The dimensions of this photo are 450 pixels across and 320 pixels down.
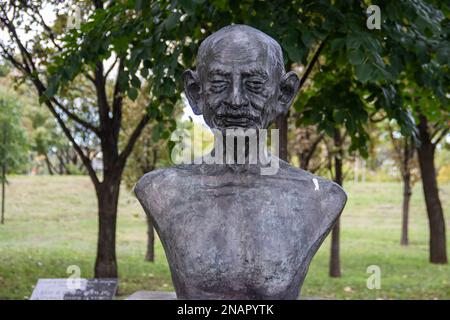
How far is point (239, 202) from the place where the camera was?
2785 mm

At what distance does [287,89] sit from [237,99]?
1.23 feet

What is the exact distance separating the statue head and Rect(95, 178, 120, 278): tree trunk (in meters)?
6.19

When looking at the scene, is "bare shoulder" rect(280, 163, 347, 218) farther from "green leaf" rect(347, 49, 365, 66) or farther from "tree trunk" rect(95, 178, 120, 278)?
"tree trunk" rect(95, 178, 120, 278)

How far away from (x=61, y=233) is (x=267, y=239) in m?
14.1

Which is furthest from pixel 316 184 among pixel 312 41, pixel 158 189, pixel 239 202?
pixel 312 41

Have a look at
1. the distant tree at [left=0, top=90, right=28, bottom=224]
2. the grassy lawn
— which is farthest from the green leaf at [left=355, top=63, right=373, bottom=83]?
the distant tree at [left=0, top=90, right=28, bottom=224]

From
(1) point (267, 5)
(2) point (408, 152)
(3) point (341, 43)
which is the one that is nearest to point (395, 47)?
(3) point (341, 43)

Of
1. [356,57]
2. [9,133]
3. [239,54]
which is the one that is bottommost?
[9,133]

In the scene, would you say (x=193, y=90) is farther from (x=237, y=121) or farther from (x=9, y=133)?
(x=9, y=133)

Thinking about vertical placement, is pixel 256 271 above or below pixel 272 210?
below

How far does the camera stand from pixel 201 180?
2.87 meters

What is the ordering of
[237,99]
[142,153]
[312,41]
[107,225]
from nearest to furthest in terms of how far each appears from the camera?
[237,99] < [312,41] < [107,225] < [142,153]

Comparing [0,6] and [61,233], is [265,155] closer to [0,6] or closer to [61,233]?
[0,6]

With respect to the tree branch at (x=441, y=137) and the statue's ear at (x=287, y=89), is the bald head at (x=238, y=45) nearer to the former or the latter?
the statue's ear at (x=287, y=89)
